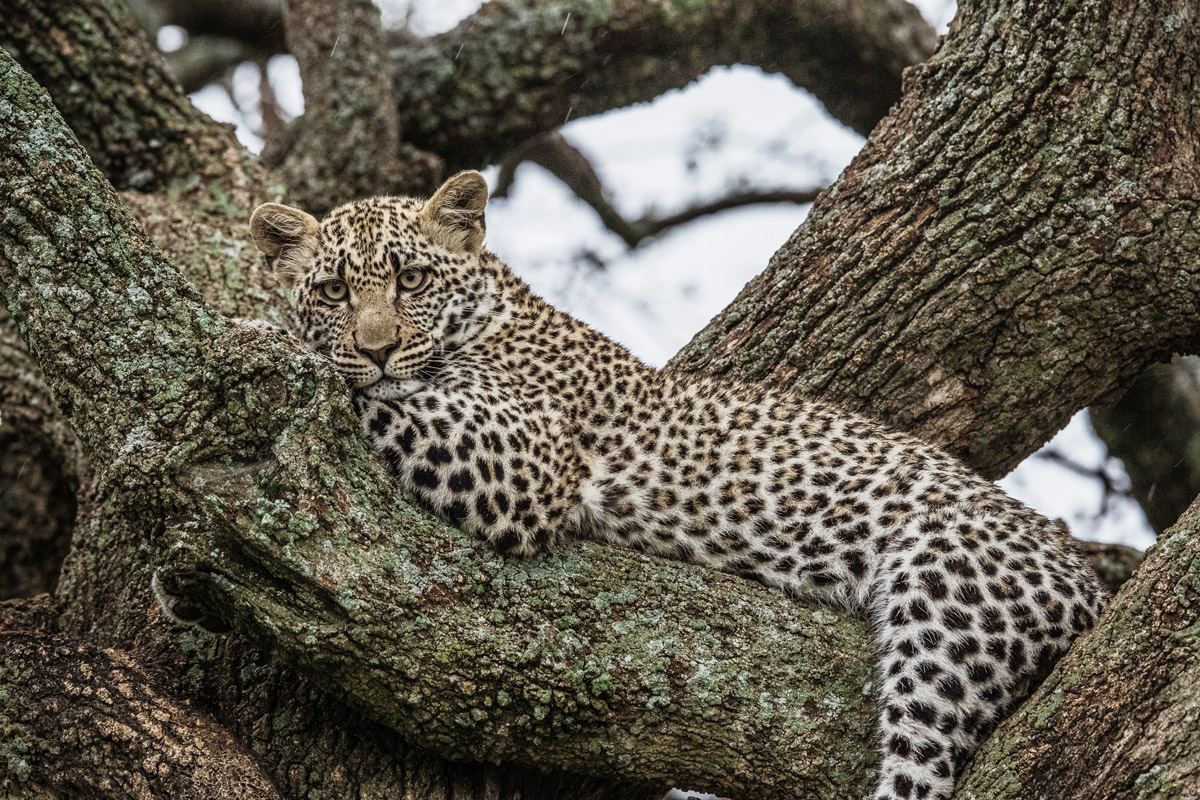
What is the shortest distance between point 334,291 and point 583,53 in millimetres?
4643

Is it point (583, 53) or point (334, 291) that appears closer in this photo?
point (334, 291)

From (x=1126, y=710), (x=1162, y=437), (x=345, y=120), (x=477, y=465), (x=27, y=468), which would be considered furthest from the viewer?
(x=1162, y=437)

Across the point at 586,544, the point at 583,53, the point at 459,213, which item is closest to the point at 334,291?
the point at 459,213

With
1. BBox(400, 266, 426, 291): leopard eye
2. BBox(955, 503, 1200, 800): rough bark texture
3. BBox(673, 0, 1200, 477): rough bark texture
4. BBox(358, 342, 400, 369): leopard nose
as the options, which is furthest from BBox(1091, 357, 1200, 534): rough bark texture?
BBox(358, 342, 400, 369): leopard nose

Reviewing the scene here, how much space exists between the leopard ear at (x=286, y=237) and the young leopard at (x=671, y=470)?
13mm

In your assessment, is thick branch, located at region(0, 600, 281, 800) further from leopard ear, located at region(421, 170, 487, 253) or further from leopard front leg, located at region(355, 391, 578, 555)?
leopard ear, located at region(421, 170, 487, 253)

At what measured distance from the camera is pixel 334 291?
19.3 feet

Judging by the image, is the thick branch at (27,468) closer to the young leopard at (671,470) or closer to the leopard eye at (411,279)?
the young leopard at (671,470)

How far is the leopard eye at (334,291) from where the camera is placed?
231 inches

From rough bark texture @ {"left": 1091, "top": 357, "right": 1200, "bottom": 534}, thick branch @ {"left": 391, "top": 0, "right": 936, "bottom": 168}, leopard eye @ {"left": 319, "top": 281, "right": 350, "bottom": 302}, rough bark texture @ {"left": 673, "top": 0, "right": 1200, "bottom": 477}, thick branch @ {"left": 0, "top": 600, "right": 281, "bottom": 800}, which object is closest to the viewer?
thick branch @ {"left": 0, "top": 600, "right": 281, "bottom": 800}

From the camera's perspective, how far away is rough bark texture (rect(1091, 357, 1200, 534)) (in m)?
8.84

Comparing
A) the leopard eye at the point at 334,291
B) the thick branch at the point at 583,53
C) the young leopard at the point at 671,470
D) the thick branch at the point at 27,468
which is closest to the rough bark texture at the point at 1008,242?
the young leopard at the point at 671,470

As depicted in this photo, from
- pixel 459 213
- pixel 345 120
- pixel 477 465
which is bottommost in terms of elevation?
pixel 477 465

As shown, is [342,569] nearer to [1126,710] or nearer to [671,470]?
[671,470]
